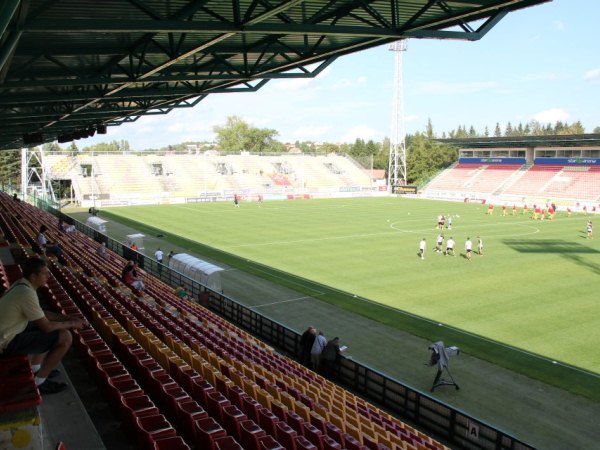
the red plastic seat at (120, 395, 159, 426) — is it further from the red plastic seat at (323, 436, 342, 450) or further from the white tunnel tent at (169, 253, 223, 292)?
the white tunnel tent at (169, 253, 223, 292)

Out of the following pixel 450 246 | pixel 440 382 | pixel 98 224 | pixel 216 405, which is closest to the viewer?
pixel 216 405

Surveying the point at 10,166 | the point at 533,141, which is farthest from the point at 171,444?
the point at 10,166

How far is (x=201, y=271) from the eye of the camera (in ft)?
64.7

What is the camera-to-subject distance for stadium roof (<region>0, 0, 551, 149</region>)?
7574 millimetres

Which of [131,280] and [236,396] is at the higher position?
[236,396]

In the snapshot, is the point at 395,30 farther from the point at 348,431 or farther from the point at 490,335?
the point at 490,335

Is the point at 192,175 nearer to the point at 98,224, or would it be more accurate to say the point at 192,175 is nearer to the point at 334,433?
the point at 98,224

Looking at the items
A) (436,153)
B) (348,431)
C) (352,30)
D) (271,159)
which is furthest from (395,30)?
(436,153)

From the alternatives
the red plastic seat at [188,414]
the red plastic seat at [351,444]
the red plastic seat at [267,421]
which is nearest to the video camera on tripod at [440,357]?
the red plastic seat at [351,444]

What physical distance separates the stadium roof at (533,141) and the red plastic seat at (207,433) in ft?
224

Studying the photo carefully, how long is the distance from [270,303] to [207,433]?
49.4 ft

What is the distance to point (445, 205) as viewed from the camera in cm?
6191

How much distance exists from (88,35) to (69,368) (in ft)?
22.5

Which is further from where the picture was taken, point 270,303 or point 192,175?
point 192,175
